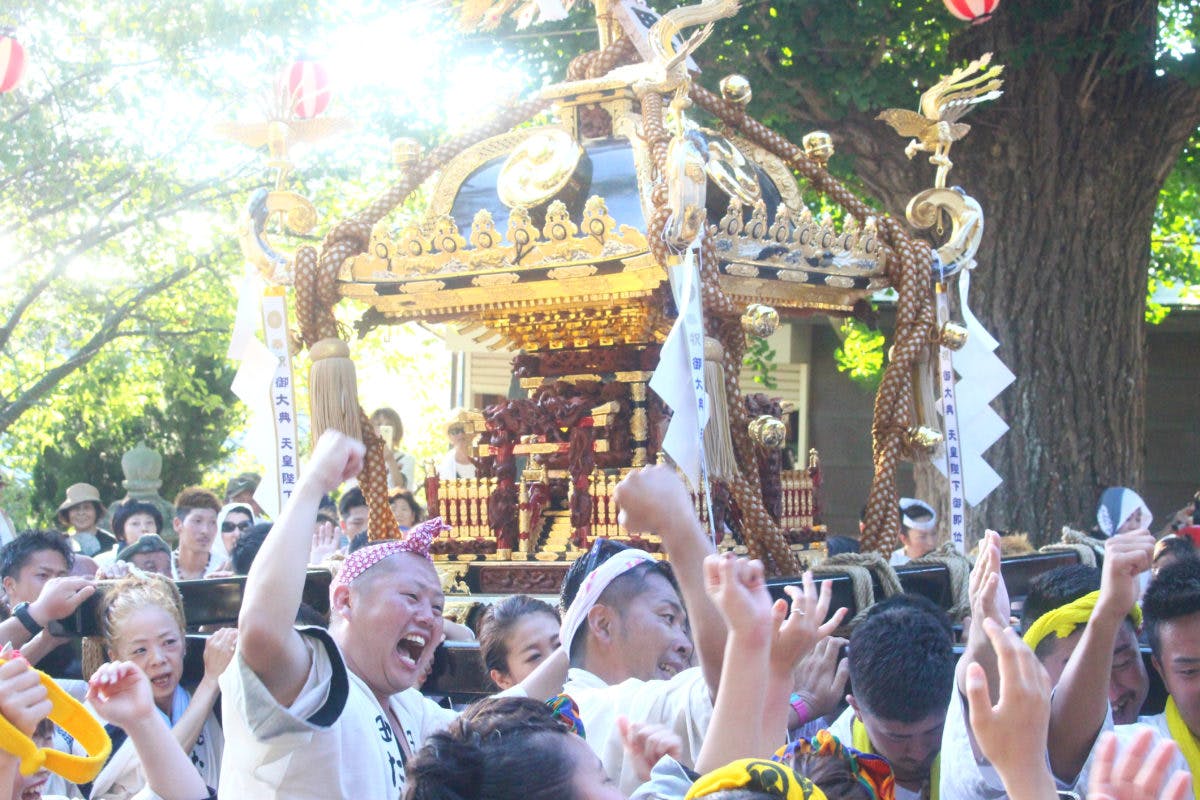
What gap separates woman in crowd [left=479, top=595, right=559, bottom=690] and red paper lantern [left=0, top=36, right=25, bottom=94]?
5423 millimetres

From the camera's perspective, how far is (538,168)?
579cm

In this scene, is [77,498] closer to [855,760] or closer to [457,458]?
[457,458]

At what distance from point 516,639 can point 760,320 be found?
175 centimetres

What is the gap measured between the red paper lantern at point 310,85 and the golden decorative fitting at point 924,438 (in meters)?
3.10

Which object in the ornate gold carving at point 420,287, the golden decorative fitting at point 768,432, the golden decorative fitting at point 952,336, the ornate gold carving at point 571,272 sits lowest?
the golden decorative fitting at point 768,432

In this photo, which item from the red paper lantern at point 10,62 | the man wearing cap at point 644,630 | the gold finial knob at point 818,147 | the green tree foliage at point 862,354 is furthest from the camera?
the green tree foliage at point 862,354

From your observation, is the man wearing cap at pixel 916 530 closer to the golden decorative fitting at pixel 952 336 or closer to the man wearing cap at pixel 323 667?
the golden decorative fitting at pixel 952 336

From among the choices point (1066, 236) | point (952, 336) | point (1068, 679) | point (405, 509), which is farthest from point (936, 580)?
point (1066, 236)

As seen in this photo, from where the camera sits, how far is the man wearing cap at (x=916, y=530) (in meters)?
7.78

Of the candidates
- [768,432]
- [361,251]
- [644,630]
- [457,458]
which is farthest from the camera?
[457,458]

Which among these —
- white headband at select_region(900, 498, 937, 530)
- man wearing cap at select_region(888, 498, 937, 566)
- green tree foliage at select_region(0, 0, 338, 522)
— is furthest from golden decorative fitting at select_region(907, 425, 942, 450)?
green tree foliage at select_region(0, 0, 338, 522)

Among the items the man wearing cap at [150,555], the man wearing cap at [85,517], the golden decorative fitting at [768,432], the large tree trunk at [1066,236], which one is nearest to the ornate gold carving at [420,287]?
the golden decorative fitting at [768,432]

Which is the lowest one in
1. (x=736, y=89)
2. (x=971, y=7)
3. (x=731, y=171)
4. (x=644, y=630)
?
(x=644, y=630)

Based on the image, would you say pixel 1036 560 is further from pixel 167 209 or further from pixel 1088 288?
pixel 167 209
